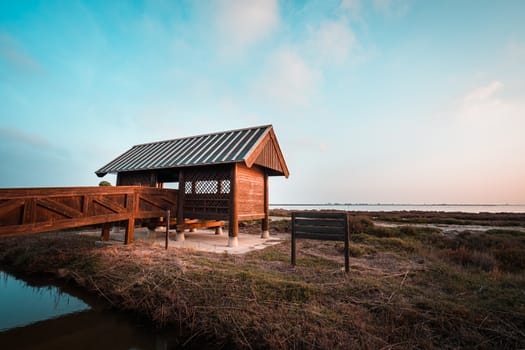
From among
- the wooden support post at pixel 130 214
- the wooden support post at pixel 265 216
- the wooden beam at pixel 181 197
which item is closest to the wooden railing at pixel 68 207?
the wooden support post at pixel 130 214

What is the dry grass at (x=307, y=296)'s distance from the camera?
365 centimetres

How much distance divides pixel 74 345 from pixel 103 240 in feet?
25.3

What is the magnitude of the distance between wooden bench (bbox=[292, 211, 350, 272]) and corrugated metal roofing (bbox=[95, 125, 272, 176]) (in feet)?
12.9

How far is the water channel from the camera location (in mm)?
4445

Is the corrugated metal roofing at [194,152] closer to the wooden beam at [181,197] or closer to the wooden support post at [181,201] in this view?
the wooden beam at [181,197]

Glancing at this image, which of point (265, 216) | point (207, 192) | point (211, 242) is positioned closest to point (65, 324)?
point (211, 242)

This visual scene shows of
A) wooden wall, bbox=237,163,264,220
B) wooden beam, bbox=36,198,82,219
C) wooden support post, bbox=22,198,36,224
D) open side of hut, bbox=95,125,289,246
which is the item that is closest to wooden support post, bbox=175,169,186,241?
open side of hut, bbox=95,125,289,246

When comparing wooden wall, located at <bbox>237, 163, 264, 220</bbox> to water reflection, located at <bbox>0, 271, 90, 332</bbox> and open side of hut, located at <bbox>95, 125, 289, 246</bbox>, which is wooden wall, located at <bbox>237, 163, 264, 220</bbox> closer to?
open side of hut, located at <bbox>95, 125, 289, 246</bbox>

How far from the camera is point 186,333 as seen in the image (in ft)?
14.6

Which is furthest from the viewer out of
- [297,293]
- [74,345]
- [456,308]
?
[297,293]

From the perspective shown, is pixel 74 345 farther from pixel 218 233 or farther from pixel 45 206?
pixel 218 233

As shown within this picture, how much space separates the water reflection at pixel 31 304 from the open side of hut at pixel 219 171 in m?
5.61

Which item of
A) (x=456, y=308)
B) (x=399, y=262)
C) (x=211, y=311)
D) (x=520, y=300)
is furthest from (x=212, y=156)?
(x=520, y=300)

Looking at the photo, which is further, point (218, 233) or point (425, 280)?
point (218, 233)
